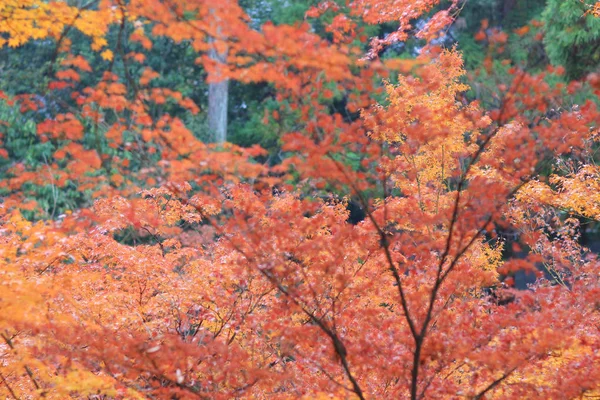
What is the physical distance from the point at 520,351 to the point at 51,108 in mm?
13711

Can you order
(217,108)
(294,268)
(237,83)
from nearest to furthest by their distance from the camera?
(294,268), (217,108), (237,83)

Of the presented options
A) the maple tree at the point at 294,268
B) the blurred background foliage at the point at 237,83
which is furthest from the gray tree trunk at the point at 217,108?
the maple tree at the point at 294,268

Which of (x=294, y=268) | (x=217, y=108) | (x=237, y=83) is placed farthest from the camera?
(x=237, y=83)

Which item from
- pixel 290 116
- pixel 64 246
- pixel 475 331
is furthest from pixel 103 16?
pixel 290 116

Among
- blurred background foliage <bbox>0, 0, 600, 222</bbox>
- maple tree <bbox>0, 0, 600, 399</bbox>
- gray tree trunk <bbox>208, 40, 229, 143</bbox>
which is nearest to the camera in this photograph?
maple tree <bbox>0, 0, 600, 399</bbox>

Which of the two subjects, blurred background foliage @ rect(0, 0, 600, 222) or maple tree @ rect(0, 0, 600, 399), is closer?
maple tree @ rect(0, 0, 600, 399)

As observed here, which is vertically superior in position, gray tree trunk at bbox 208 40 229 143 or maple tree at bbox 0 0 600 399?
gray tree trunk at bbox 208 40 229 143

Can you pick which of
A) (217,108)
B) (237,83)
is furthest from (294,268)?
(237,83)

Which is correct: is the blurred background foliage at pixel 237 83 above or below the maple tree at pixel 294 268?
above

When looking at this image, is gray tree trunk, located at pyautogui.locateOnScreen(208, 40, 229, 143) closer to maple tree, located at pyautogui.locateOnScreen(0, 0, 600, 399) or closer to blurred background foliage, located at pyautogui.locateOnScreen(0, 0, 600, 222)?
blurred background foliage, located at pyautogui.locateOnScreen(0, 0, 600, 222)

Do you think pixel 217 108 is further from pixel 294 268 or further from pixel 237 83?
pixel 294 268

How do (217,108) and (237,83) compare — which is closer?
(217,108)

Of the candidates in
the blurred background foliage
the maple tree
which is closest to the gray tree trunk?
the blurred background foliage

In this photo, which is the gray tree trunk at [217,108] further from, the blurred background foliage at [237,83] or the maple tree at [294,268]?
the maple tree at [294,268]
